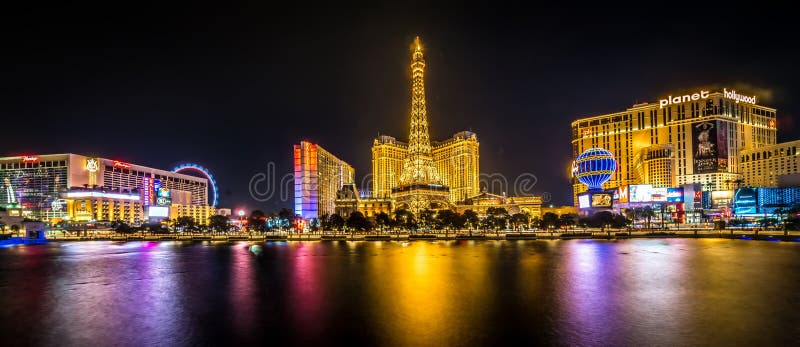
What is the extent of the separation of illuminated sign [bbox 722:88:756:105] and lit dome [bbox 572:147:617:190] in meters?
57.3

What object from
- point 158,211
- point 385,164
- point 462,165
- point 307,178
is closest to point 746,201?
point 462,165

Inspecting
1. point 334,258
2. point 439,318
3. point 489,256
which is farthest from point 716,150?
point 439,318

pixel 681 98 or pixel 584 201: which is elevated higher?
pixel 681 98

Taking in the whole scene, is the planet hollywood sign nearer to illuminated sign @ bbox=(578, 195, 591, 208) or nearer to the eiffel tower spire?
illuminated sign @ bbox=(578, 195, 591, 208)

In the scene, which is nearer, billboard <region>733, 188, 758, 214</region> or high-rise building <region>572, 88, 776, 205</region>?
billboard <region>733, 188, 758, 214</region>

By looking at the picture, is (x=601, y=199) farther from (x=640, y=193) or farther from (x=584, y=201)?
(x=640, y=193)

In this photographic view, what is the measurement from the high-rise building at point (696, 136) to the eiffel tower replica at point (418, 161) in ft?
212

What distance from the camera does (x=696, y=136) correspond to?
123 meters

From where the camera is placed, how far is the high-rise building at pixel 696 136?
4729 inches

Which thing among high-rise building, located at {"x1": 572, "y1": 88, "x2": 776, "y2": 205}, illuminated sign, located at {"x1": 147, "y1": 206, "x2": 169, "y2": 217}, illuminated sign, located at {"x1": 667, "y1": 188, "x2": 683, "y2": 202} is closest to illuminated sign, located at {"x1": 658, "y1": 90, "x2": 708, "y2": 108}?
high-rise building, located at {"x1": 572, "y1": 88, "x2": 776, "y2": 205}

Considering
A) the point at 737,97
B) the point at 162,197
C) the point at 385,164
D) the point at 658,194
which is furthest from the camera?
the point at 385,164

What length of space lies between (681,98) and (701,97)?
190 inches

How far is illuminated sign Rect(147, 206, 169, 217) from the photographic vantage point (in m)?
130

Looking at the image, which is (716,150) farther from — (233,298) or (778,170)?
(233,298)
